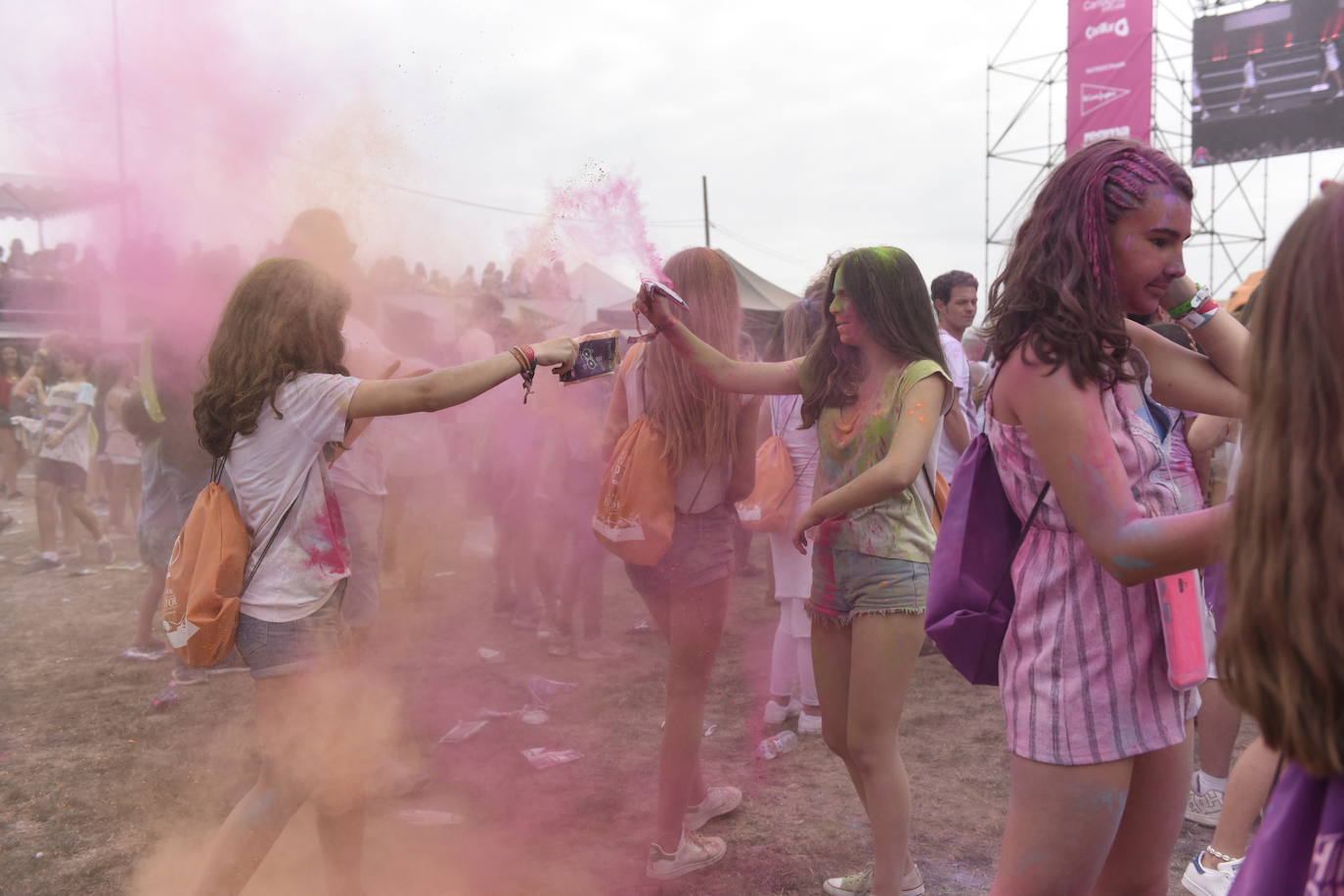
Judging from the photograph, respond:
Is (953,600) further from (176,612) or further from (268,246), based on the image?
(268,246)

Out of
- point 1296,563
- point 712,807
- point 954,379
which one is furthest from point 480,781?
point 1296,563

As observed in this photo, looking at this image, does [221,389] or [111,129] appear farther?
[111,129]

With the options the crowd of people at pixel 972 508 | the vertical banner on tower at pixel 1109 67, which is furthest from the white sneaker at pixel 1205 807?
the vertical banner on tower at pixel 1109 67

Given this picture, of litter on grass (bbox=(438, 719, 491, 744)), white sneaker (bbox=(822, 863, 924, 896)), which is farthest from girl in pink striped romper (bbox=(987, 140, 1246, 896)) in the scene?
litter on grass (bbox=(438, 719, 491, 744))

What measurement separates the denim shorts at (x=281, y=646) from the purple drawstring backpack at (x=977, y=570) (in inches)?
68.7

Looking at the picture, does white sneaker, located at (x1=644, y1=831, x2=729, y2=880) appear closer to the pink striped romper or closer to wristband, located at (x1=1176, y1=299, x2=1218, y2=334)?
the pink striped romper

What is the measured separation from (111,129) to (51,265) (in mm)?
1065

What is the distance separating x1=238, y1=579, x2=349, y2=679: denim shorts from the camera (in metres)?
2.61

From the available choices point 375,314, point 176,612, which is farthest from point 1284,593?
point 375,314

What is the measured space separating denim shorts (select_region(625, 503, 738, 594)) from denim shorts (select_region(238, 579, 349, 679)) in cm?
112

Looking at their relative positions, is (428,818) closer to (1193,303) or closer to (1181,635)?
(1181,635)

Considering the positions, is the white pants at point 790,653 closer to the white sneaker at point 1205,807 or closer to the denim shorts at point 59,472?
the white sneaker at point 1205,807

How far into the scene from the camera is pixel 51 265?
15.2 feet

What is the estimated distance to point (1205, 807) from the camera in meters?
3.74
